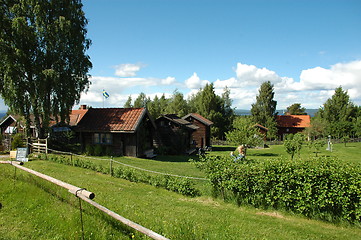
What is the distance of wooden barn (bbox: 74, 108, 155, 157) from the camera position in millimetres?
24609

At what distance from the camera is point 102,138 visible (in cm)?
2561

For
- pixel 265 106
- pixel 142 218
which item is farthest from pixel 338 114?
pixel 142 218

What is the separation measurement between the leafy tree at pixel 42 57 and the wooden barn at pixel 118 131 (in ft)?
9.42

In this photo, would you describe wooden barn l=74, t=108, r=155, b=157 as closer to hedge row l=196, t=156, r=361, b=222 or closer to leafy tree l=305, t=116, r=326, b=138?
hedge row l=196, t=156, r=361, b=222

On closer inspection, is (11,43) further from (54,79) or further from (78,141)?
(78,141)

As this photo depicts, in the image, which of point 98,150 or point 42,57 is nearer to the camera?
point 42,57

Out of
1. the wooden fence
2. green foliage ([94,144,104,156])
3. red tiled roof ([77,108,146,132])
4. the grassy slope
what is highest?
→ red tiled roof ([77,108,146,132])

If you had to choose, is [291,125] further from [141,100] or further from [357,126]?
[141,100]

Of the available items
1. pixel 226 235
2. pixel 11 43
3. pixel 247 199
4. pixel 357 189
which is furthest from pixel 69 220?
pixel 11 43

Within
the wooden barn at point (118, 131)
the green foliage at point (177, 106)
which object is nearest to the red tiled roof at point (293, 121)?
the green foliage at point (177, 106)

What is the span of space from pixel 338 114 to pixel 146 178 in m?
70.7

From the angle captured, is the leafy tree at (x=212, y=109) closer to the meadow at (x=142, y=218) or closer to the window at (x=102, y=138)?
the window at (x=102, y=138)

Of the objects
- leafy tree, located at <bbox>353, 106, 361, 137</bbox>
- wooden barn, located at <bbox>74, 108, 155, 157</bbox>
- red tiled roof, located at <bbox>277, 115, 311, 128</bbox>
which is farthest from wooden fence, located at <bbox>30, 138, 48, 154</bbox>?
leafy tree, located at <bbox>353, 106, 361, 137</bbox>

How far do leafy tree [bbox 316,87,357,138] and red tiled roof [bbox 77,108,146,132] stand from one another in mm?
57999
